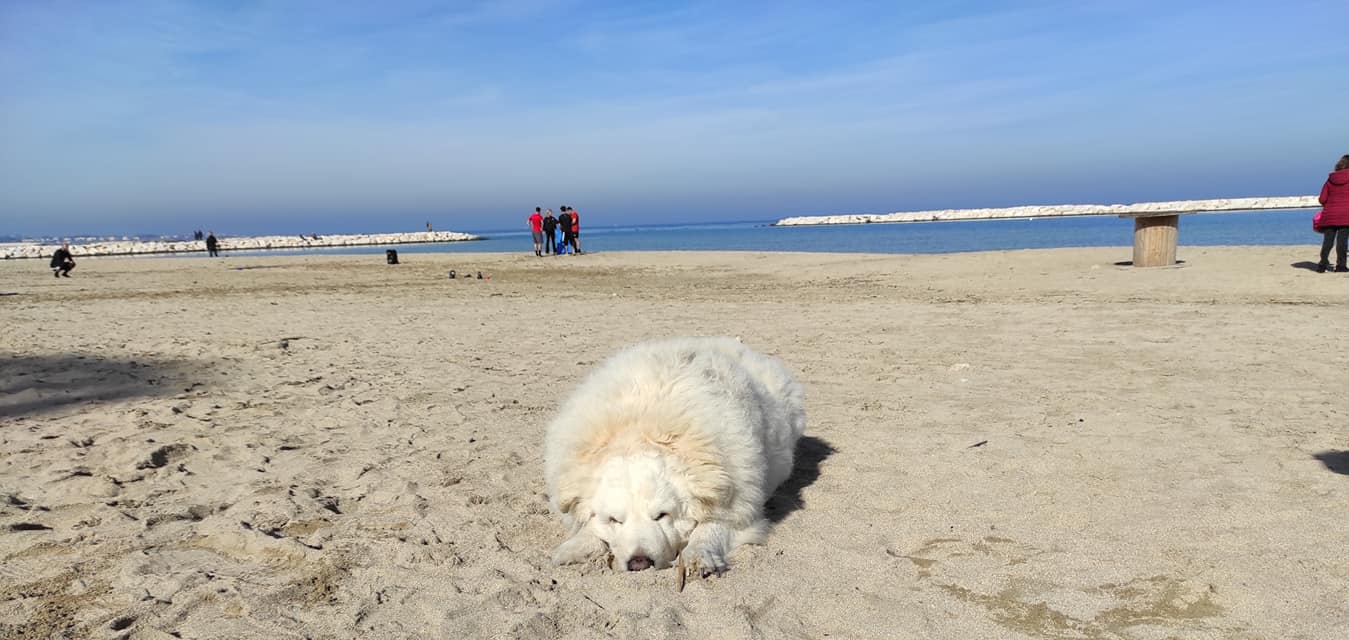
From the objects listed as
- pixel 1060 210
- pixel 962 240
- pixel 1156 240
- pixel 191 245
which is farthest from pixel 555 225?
pixel 1060 210

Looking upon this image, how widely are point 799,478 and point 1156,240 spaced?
15462 millimetres

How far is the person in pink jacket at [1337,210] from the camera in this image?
13531 millimetres

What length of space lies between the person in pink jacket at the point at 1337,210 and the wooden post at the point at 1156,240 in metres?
2.78

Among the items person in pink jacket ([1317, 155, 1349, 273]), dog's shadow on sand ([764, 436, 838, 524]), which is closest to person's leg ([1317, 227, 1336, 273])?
person in pink jacket ([1317, 155, 1349, 273])

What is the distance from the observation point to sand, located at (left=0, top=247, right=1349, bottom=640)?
→ 3111 mm

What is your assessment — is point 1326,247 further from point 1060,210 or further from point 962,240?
Answer: point 1060,210

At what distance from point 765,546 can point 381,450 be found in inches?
115

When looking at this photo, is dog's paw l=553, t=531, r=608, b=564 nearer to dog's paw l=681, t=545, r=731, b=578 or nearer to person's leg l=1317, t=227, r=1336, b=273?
dog's paw l=681, t=545, r=731, b=578

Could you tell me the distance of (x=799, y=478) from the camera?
16.1ft

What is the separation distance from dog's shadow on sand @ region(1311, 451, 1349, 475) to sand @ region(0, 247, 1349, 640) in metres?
0.03

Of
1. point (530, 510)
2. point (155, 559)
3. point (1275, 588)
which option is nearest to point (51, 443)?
point (155, 559)

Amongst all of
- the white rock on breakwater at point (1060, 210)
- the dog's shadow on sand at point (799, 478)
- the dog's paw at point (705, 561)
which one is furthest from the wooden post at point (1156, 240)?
the white rock on breakwater at point (1060, 210)

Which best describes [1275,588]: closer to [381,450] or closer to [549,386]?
[381,450]

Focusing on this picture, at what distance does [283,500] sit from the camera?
4.33 meters
